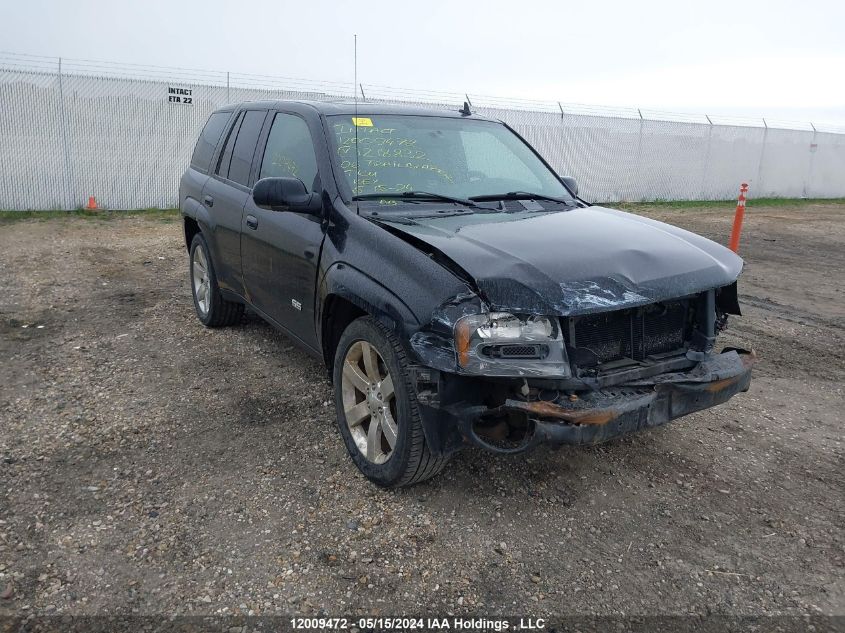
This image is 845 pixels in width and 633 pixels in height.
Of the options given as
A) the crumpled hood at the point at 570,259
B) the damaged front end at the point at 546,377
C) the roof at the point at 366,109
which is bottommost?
the damaged front end at the point at 546,377

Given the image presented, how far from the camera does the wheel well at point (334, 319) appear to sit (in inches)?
146

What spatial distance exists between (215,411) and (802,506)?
3.41 m

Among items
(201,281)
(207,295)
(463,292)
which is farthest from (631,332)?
(201,281)

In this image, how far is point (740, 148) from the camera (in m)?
23.8

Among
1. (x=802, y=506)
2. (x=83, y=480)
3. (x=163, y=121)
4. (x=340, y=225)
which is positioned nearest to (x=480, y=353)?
(x=340, y=225)

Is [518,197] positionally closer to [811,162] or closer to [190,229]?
[190,229]

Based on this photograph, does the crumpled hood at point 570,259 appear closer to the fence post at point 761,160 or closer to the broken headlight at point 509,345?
the broken headlight at point 509,345

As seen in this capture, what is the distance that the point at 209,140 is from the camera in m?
5.88

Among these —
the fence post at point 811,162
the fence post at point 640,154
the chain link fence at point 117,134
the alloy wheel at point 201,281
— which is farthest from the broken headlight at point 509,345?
the fence post at point 811,162

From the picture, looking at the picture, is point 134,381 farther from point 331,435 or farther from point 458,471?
point 458,471

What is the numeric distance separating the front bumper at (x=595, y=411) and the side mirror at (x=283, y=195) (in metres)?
1.42

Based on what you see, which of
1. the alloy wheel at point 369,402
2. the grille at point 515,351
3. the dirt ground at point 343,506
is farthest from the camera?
the alloy wheel at point 369,402

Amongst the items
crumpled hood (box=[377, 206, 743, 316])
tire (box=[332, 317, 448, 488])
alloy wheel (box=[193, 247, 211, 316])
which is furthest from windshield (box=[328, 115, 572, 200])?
alloy wheel (box=[193, 247, 211, 316])

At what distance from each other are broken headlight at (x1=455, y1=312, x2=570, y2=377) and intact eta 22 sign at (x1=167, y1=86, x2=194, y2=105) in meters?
14.3
